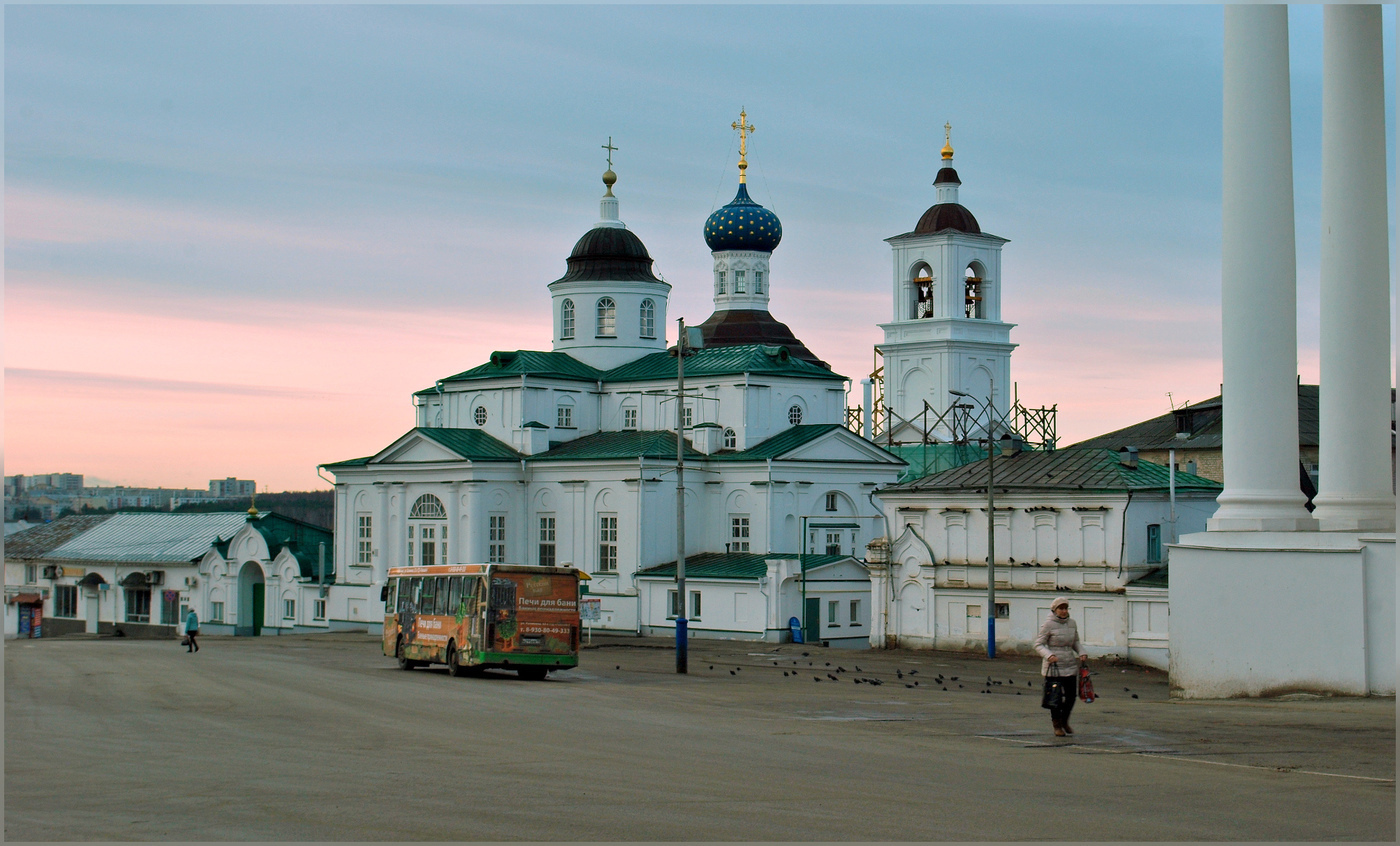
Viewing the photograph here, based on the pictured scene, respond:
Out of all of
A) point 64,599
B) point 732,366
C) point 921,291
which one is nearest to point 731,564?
point 732,366

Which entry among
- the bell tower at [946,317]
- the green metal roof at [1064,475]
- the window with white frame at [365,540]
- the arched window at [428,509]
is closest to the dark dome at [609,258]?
the arched window at [428,509]

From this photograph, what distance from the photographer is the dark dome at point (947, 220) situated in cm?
8856

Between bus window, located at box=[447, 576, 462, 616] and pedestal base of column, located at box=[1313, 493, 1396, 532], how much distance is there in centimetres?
1779

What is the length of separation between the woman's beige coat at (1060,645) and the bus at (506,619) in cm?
1629

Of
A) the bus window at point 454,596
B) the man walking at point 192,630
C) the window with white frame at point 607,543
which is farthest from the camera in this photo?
the window with white frame at point 607,543

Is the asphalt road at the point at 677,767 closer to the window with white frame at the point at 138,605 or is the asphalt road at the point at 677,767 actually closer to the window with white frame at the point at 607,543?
the window with white frame at the point at 607,543

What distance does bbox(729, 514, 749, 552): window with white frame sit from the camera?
57438 mm

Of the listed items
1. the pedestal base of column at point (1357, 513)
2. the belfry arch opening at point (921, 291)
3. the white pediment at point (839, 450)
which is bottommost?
the pedestal base of column at point (1357, 513)

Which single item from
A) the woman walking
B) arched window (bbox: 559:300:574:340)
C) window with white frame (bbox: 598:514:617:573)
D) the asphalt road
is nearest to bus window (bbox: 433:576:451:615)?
the asphalt road

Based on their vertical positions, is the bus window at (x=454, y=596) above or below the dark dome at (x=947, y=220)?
below

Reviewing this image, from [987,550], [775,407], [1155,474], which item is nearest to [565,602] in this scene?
[987,550]

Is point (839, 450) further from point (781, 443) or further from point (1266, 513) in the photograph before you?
point (1266, 513)

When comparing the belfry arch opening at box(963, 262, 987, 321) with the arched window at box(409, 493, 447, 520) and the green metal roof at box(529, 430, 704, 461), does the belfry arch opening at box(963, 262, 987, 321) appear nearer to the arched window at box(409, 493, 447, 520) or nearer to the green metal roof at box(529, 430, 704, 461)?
the green metal roof at box(529, 430, 704, 461)

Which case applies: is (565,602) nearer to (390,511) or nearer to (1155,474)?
(1155,474)
